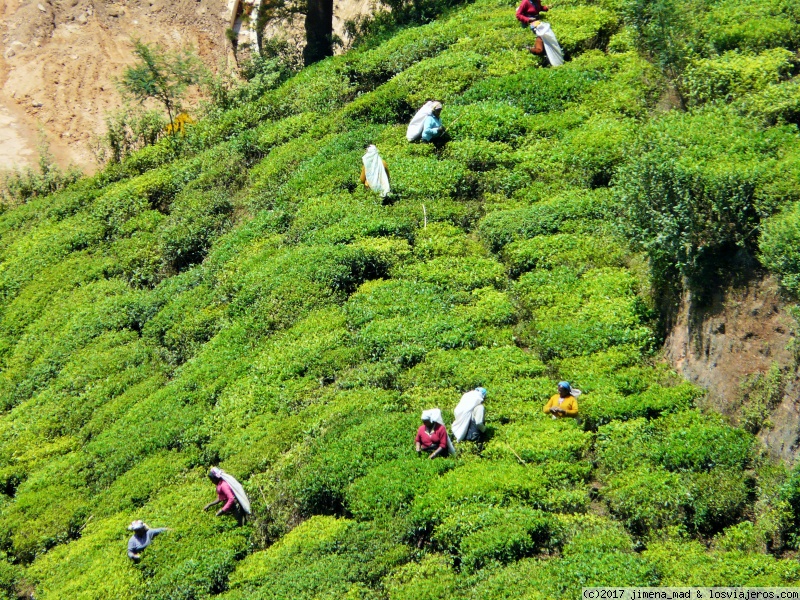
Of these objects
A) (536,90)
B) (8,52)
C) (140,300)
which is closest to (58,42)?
(8,52)

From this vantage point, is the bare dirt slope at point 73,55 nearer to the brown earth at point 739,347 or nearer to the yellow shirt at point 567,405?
the yellow shirt at point 567,405

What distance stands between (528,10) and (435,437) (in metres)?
12.3

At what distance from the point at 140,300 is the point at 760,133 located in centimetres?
1078

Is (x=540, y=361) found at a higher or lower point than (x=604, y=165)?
lower

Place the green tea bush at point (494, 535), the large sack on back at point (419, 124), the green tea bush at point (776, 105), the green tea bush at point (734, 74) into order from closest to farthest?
1. the green tea bush at point (494, 535)
2. the green tea bush at point (776, 105)
3. the green tea bush at point (734, 74)
4. the large sack on back at point (419, 124)

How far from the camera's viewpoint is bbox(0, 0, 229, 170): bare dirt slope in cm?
2700

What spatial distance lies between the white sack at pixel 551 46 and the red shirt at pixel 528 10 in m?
1.28

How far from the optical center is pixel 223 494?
41.4 ft

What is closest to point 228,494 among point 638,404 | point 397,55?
point 638,404

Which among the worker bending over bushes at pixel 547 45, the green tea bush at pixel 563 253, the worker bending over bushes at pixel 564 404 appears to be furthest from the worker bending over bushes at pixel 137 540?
the worker bending over bushes at pixel 547 45

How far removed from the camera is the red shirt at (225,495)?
41.2ft

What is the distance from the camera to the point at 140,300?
1773 centimetres

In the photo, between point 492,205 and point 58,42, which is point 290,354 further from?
point 58,42

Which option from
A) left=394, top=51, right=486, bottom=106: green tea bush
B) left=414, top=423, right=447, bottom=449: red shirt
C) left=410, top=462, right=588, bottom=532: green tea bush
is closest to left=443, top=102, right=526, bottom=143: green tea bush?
left=394, top=51, right=486, bottom=106: green tea bush
